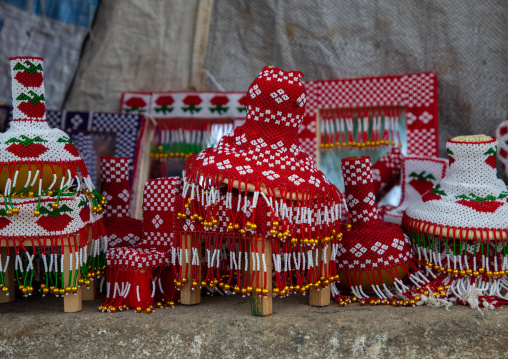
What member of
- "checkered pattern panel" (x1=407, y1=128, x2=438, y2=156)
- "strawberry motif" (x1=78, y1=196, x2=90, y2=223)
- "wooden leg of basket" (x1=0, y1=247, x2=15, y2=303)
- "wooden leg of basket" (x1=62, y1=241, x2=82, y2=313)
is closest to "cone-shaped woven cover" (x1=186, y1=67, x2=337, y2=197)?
"strawberry motif" (x1=78, y1=196, x2=90, y2=223)

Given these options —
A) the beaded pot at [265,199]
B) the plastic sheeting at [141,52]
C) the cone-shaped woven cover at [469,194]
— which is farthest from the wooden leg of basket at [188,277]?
the plastic sheeting at [141,52]

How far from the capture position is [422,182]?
7.76 feet

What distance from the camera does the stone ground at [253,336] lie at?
169 cm

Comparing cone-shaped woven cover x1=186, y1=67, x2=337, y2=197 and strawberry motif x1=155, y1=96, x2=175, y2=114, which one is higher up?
strawberry motif x1=155, y1=96, x2=175, y2=114

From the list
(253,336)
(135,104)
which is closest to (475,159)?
(253,336)

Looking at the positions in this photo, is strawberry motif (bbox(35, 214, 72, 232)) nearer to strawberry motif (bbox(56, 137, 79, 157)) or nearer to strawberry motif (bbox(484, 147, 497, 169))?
strawberry motif (bbox(56, 137, 79, 157))

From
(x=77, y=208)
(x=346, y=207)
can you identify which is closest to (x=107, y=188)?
(x=77, y=208)

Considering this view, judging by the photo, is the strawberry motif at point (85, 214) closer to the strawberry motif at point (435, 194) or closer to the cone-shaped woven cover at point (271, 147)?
the cone-shaped woven cover at point (271, 147)

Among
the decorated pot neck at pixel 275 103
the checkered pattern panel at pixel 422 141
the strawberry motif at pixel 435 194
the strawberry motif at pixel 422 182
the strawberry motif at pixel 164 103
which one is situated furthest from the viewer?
the strawberry motif at pixel 164 103

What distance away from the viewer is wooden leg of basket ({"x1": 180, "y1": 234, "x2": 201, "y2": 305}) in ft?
6.17

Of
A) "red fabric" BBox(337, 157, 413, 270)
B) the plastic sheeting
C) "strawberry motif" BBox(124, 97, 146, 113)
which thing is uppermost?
the plastic sheeting

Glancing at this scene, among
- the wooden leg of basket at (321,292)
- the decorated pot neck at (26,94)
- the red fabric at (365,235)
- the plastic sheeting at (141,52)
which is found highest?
the plastic sheeting at (141,52)

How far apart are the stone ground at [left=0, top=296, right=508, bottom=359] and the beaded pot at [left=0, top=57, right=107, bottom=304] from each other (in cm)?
15

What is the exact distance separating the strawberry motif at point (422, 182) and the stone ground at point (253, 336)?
688 mm
